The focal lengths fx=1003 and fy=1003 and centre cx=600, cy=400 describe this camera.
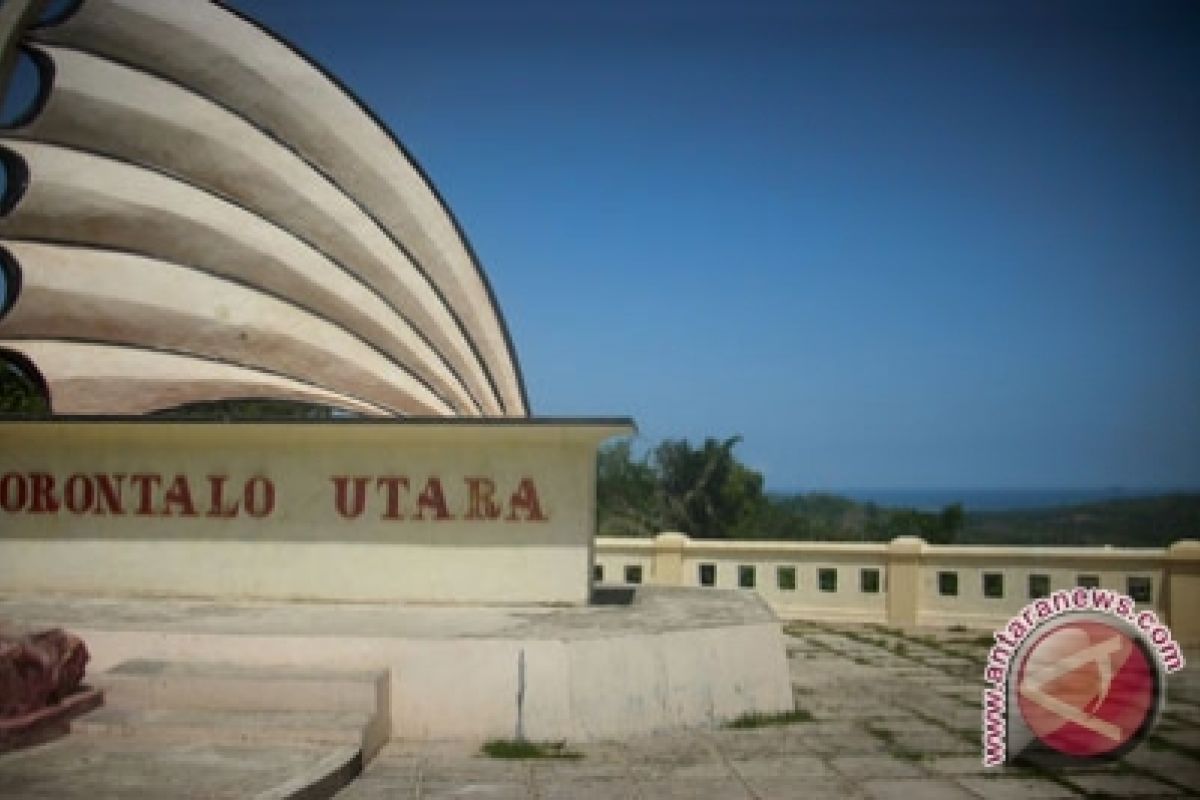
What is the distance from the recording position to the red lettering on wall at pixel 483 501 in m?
9.39

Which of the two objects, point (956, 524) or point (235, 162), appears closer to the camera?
point (235, 162)

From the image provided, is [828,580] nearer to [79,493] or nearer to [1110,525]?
[79,493]

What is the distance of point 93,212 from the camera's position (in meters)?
11.6

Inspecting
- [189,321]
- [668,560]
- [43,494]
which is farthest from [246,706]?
[668,560]

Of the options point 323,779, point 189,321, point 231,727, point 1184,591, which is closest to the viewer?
point 323,779

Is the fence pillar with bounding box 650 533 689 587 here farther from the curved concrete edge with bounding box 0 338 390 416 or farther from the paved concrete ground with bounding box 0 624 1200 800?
the paved concrete ground with bounding box 0 624 1200 800

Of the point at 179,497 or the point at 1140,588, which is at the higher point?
the point at 179,497

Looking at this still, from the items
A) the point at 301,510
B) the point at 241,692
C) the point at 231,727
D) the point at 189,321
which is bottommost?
the point at 231,727

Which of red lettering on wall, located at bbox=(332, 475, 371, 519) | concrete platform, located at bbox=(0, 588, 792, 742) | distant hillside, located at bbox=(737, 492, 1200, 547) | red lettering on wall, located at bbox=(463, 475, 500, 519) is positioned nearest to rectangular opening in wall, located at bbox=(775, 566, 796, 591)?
distant hillside, located at bbox=(737, 492, 1200, 547)

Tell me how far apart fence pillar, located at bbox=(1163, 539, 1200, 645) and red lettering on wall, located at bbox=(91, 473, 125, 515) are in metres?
12.6

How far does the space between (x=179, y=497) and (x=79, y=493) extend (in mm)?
1044

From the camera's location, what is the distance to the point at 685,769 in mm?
6742

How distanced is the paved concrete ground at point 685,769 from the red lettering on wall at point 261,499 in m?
3.26

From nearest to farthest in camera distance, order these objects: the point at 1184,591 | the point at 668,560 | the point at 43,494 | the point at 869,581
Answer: the point at 43,494, the point at 1184,591, the point at 869,581, the point at 668,560
